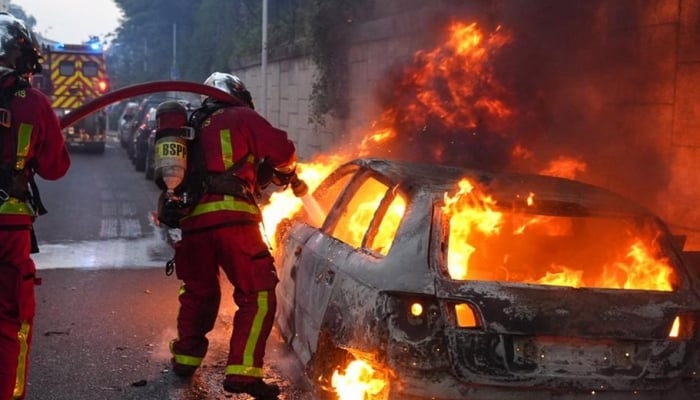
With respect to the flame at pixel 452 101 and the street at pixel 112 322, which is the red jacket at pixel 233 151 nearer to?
the street at pixel 112 322

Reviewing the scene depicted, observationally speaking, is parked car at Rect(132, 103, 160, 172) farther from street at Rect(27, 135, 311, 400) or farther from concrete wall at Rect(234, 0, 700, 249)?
concrete wall at Rect(234, 0, 700, 249)

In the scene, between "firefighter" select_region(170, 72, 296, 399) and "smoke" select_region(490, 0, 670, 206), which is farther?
"smoke" select_region(490, 0, 670, 206)

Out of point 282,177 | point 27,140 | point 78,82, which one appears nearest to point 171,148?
point 282,177

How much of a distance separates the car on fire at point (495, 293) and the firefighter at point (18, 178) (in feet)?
4.56

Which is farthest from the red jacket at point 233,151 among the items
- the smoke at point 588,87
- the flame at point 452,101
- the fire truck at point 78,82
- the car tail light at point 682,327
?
the fire truck at point 78,82

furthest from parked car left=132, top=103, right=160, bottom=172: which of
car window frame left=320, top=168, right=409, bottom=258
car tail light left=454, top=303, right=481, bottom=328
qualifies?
car tail light left=454, top=303, right=481, bottom=328

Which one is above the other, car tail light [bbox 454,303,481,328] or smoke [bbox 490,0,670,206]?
smoke [bbox 490,0,670,206]

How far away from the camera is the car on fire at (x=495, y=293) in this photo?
3270 mm

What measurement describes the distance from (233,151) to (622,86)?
4740 millimetres

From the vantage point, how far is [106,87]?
25.0 meters

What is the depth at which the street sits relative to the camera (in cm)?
476

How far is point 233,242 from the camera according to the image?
14.7 ft

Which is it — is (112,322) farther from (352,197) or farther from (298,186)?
(352,197)

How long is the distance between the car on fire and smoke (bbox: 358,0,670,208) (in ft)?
12.0
